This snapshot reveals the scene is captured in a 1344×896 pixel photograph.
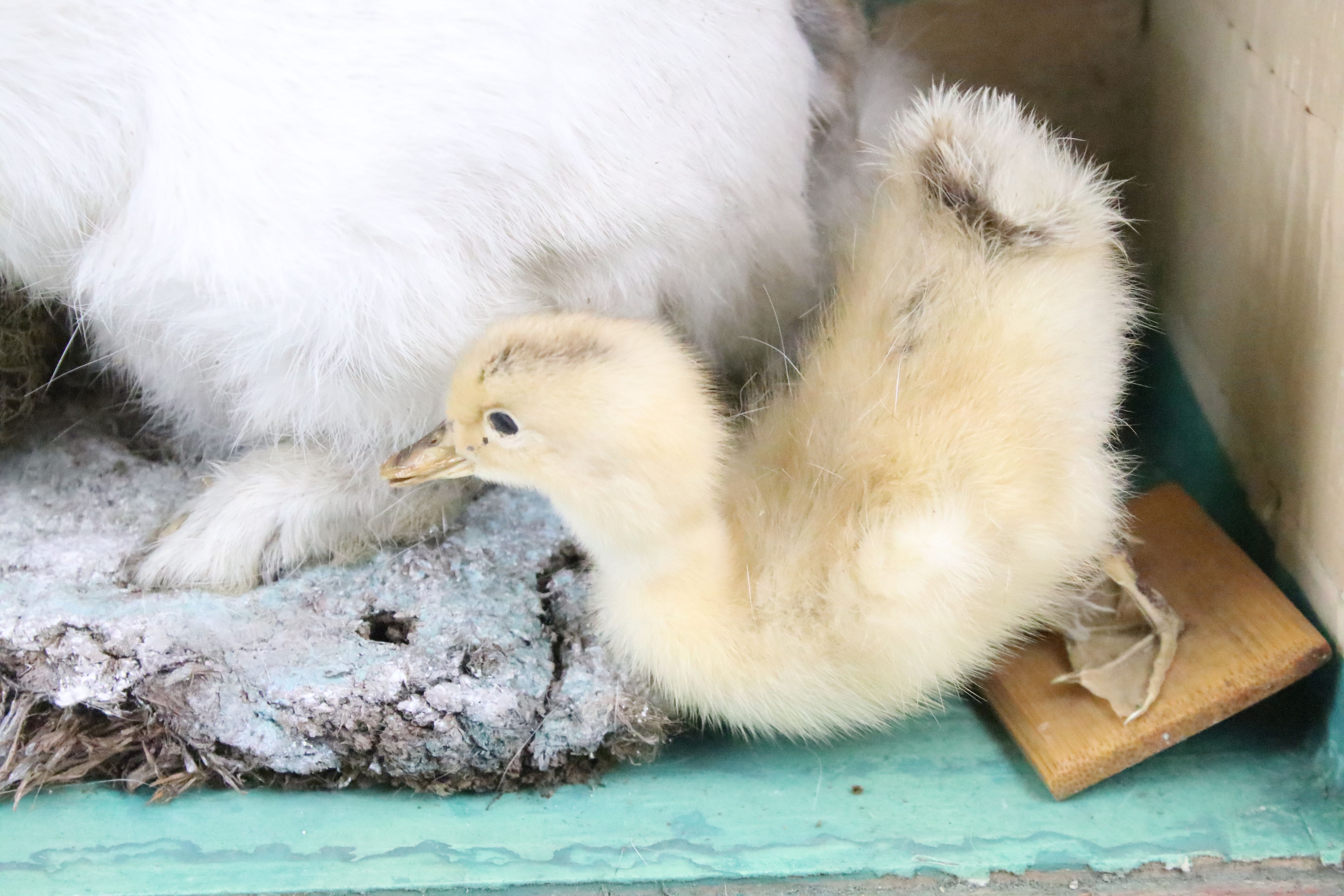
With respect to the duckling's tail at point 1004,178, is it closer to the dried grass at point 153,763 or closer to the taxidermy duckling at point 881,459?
the taxidermy duckling at point 881,459

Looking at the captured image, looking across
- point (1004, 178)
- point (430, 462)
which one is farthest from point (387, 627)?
point (1004, 178)

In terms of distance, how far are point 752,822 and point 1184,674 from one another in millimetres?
327

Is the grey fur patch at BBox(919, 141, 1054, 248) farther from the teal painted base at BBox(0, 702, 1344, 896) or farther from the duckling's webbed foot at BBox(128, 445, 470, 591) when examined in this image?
the duckling's webbed foot at BBox(128, 445, 470, 591)

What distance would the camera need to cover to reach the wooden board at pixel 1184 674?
78 centimetres

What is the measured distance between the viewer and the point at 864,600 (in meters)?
0.74

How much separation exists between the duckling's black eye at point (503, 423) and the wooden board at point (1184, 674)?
42 cm

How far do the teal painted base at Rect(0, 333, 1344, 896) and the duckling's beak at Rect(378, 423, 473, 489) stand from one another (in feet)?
0.79

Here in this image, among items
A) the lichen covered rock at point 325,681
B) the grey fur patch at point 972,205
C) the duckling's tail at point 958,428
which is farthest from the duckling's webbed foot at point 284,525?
the grey fur patch at point 972,205

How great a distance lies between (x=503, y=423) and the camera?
714 millimetres

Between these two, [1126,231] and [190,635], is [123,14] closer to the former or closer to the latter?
[190,635]

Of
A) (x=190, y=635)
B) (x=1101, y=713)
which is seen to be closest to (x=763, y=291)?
(x=1101, y=713)

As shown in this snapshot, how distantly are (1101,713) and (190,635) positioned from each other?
67 cm

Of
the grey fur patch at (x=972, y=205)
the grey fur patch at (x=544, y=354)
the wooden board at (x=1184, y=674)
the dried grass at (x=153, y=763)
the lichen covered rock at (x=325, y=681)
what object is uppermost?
the grey fur patch at (x=972, y=205)

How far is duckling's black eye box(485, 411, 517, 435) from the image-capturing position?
708 mm
